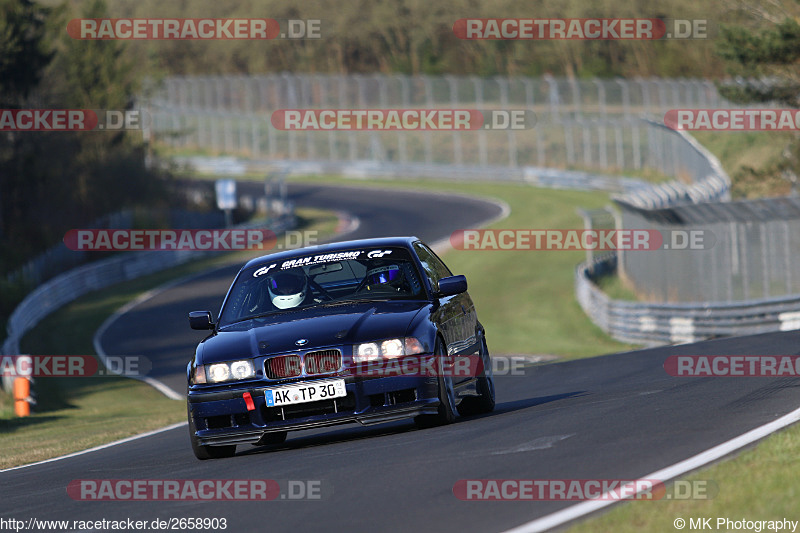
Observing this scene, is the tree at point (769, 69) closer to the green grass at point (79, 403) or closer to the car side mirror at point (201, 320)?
the green grass at point (79, 403)

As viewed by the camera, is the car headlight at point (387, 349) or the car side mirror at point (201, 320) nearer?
the car headlight at point (387, 349)

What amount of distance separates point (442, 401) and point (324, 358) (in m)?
1.01

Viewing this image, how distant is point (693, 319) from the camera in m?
23.9

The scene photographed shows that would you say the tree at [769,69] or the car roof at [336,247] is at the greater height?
the tree at [769,69]

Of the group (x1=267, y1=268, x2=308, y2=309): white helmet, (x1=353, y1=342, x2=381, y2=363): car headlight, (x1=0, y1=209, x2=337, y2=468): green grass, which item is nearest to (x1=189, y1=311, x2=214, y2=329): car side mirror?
(x1=267, y1=268, x2=308, y2=309): white helmet

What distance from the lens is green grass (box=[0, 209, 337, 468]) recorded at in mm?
14602

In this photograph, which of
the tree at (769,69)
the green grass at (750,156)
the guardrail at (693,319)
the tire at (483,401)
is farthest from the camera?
the green grass at (750,156)

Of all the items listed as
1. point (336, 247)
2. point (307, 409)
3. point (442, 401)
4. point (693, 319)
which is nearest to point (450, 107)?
point (693, 319)

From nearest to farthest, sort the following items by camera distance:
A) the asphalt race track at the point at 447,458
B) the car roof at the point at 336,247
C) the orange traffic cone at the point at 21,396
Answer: the asphalt race track at the point at 447,458 → the car roof at the point at 336,247 → the orange traffic cone at the point at 21,396

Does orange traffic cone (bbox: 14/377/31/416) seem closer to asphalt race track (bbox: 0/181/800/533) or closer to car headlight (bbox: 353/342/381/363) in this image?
asphalt race track (bbox: 0/181/800/533)

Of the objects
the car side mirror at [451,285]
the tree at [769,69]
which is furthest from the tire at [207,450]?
the tree at [769,69]

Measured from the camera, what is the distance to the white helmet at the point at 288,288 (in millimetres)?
10391

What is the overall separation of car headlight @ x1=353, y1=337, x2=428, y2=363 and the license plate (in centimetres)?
24

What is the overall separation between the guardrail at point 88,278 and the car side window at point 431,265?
59.3ft
